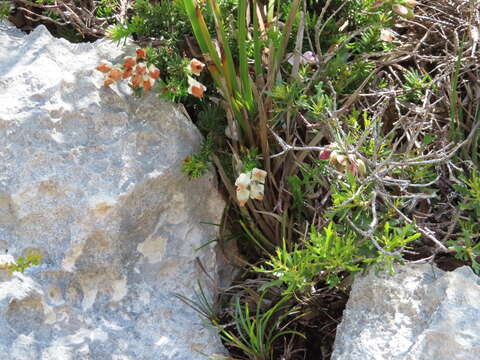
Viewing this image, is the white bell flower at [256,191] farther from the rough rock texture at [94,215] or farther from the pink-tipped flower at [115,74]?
the pink-tipped flower at [115,74]

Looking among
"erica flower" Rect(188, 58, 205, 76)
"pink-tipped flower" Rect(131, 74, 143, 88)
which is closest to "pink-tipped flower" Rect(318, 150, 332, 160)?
"erica flower" Rect(188, 58, 205, 76)

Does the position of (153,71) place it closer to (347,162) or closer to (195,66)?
(195,66)

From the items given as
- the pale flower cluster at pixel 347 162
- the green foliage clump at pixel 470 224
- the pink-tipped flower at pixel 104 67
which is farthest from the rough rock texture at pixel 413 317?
the pink-tipped flower at pixel 104 67

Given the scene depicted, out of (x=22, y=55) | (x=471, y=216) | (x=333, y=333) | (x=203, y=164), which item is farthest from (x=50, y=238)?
(x=471, y=216)

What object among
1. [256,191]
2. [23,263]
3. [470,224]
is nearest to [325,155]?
[256,191]

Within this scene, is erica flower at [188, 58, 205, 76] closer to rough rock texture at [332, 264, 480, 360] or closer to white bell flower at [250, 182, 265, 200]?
white bell flower at [250, 182, 265, 200]
